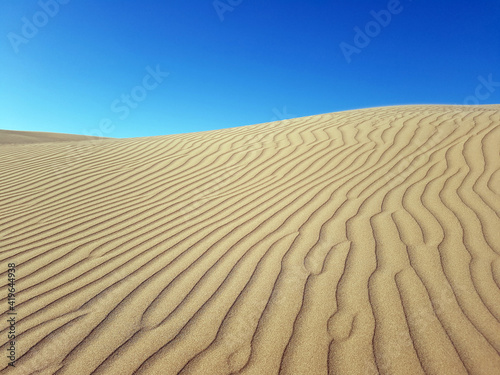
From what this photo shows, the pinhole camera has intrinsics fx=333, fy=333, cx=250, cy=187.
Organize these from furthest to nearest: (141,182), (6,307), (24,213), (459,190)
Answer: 1. (141,182)
2. (24,213)
3. (459,190)
4. (6,307)

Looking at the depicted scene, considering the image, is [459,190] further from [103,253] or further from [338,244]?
[103,253]

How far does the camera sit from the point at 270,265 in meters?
2.38

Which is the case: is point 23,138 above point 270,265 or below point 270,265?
above

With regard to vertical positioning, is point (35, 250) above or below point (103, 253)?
above

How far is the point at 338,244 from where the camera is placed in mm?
2570

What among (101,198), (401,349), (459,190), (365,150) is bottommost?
(401,349)

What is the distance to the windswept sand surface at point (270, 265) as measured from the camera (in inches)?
65.3

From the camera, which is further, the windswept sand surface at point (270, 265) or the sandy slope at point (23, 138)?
the sandy slope at point (23, 138)

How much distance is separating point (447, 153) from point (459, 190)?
3.79ft

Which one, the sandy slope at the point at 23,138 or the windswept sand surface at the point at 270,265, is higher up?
the sandy slope at the point at 23,138

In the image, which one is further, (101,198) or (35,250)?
(101,198)

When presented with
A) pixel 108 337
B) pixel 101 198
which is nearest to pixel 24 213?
pixel 101 198

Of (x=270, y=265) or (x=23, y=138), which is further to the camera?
(x=23, y=138)

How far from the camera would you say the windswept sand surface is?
1658mm
